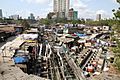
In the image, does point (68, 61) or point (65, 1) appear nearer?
point (68, 61)

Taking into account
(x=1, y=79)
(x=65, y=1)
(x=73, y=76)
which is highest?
(x=65, y=1)

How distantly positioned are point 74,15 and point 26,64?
→ 153 metres

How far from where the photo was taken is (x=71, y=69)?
22.8 metres

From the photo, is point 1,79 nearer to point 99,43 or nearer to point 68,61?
point 68,61

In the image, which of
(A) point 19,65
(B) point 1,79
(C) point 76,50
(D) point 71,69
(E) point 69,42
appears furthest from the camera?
(E) point 69,42

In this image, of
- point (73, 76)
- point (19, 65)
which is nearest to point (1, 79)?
point (19, 65)

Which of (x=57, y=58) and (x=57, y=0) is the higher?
(x=57, y=0)

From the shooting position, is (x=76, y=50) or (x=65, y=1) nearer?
(x=76, y=50)

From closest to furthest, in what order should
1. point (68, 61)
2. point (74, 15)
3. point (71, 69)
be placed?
point (71, 69) < point (68, 61) < point (74, 15)

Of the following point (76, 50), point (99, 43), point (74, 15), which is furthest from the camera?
point (74, 15)

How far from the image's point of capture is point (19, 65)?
19.7 m

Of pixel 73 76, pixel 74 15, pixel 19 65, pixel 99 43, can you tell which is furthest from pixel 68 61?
pixel 74 15

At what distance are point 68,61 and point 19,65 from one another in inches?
302

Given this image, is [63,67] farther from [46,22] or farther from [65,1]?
[65,1]
